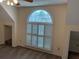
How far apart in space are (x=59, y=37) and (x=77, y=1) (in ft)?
8.88

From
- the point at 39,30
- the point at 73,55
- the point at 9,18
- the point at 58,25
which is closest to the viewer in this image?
the point at 73,55

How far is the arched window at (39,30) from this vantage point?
6094 mm

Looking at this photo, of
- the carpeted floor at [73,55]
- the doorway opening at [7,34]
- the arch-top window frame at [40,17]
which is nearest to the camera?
the carpeted floor at [73,55]

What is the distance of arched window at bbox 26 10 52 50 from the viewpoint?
6094 millimetres

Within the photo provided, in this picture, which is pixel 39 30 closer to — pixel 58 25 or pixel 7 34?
pixel 58 25

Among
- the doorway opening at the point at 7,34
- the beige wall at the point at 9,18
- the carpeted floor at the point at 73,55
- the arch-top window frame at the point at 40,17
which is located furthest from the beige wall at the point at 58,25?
the doorway opening at the point at 7,34

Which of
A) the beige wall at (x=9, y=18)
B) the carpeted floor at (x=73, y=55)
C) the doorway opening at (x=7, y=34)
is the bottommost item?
the carpeted floor at (x=73, y=55)

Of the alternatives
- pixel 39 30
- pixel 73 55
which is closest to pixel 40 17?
pixel 39 30

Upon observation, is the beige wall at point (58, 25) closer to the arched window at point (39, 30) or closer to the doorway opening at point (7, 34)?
the arched window at point (39, 30)

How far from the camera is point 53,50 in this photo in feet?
19.4

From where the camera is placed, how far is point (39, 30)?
6.44 m

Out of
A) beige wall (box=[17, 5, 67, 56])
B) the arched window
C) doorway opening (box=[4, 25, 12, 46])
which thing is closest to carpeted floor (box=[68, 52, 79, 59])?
beige wall (box=[17, 5, 67, 56])

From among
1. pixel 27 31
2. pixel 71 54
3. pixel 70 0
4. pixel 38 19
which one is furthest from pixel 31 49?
pixel 70 0

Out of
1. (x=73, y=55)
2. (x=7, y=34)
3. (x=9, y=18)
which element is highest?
(x=9, y=18)
